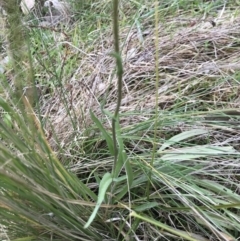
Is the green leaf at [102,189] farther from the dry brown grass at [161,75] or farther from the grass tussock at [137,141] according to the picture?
the dry brown grass at [161,75]

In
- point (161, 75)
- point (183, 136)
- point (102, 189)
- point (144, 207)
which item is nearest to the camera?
point (102, 189)

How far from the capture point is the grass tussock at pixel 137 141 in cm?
82

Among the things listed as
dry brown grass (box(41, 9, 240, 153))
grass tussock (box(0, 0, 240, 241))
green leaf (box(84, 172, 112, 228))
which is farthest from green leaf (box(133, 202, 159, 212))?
dry brown grass (box(41, 9, 240, 153))

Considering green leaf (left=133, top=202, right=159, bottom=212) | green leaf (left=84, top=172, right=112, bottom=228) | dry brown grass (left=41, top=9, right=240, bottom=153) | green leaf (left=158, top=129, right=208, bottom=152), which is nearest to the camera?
green leaf (left=84, top=172, right=112, bottom=228)

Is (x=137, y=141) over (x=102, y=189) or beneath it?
beneath

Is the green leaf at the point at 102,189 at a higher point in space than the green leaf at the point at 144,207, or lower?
higher

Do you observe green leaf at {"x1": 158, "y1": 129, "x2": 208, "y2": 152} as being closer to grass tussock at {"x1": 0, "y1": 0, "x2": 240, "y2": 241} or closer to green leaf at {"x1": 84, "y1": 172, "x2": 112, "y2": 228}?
grass tussock at {"x1": 0, "y1": 0, "x2": 240, "y2": 241}

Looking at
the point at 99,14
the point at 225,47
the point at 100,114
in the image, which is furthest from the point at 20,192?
the point at 99,14

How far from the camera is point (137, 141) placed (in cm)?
112

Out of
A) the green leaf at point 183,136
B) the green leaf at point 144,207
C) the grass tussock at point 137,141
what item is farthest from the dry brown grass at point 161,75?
the green leaf at point 144,207

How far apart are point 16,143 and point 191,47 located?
859 mm

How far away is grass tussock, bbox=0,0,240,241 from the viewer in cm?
82

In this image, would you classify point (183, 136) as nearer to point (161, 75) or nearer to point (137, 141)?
point (137, 141)

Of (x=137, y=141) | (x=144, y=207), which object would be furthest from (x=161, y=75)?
(x=144, y=207)
